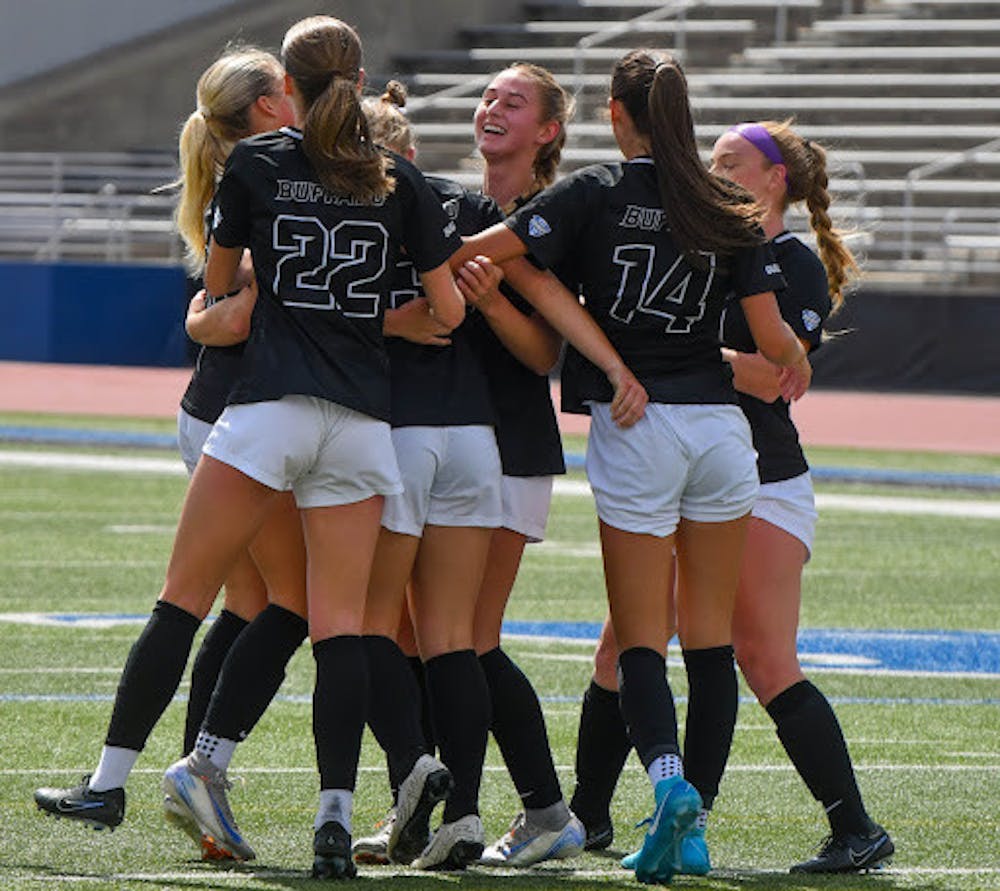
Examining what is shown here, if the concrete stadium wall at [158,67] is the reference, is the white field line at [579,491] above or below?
below

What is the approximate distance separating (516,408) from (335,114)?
948 mm

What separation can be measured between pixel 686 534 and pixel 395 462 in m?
0.71

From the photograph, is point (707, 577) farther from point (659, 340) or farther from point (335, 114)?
point (335, 114)

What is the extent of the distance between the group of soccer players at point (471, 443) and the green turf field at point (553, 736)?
0.20 m

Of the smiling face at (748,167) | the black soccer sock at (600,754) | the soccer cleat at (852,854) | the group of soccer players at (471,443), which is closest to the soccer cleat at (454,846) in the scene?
the group of soccer players at (471,443)

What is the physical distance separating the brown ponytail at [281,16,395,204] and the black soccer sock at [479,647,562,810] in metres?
1.29

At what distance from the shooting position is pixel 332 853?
522 centimetres

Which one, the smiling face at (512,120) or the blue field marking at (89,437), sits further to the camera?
the blue field marking at (89,437)

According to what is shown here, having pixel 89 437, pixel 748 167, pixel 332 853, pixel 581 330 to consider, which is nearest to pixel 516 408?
pixel 581 330

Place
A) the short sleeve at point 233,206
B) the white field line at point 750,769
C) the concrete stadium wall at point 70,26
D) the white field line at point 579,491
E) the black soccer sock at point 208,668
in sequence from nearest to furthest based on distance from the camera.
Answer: the short sleeve at point 233,206
the black soccer sock at point 208,668
the white field line at point 750,769
the white field line at point 579,491
the concrete stadium wall at point 70,26

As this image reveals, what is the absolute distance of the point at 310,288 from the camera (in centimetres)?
529

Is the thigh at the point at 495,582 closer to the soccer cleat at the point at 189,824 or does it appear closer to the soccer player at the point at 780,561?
the soccer player at the point at 780,561

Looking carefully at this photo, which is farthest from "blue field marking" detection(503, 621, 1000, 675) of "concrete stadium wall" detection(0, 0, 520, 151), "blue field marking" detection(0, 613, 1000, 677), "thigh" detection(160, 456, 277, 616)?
"concrete stadium wall" detection(0, 0, 520, 151)

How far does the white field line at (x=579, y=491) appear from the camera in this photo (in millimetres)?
15836
